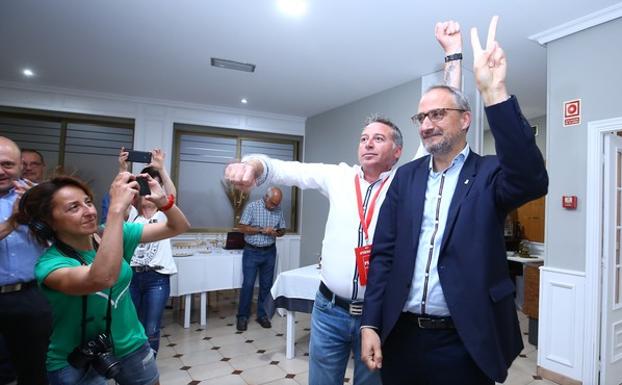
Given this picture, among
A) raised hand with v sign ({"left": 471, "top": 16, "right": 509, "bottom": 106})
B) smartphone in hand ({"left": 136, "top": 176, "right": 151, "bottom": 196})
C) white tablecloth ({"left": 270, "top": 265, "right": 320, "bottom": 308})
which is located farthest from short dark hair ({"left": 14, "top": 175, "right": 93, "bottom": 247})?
white tablecloth ({"left": 270, "top": 265, "right": 320, "bottom": 308})

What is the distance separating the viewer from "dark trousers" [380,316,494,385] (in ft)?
3.21

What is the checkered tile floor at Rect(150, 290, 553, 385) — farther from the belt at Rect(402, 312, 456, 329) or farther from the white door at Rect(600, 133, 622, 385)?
the belt at Rect(402, 312, 456, 329)

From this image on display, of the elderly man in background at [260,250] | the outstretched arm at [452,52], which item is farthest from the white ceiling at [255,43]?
the elderly man in background at [260,250]

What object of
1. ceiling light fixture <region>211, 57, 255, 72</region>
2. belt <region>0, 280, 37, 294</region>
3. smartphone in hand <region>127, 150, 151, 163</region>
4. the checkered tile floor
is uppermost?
ceiling light fixture <region>211, 57, 255, 72</region>

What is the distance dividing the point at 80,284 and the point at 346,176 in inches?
42.5

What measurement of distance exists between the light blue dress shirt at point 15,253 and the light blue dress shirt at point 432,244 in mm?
1757

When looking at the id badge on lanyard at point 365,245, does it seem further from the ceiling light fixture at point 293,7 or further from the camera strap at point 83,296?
the ceiling light fixture at point 293,7

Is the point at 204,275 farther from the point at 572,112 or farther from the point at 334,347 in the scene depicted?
the point at 572,112

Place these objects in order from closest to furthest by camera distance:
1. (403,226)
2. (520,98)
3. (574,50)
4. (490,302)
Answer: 1. (490,302)
2. (403,226)
3. (574,50)
4. (520,98)

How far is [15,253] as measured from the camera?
176cm

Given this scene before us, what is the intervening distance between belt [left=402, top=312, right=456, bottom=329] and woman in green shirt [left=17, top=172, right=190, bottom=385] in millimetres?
984

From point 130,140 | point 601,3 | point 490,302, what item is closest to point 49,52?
point 130,140

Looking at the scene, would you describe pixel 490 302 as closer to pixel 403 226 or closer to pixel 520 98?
pixel 403 226

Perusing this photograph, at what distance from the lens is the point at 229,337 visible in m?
3.81
